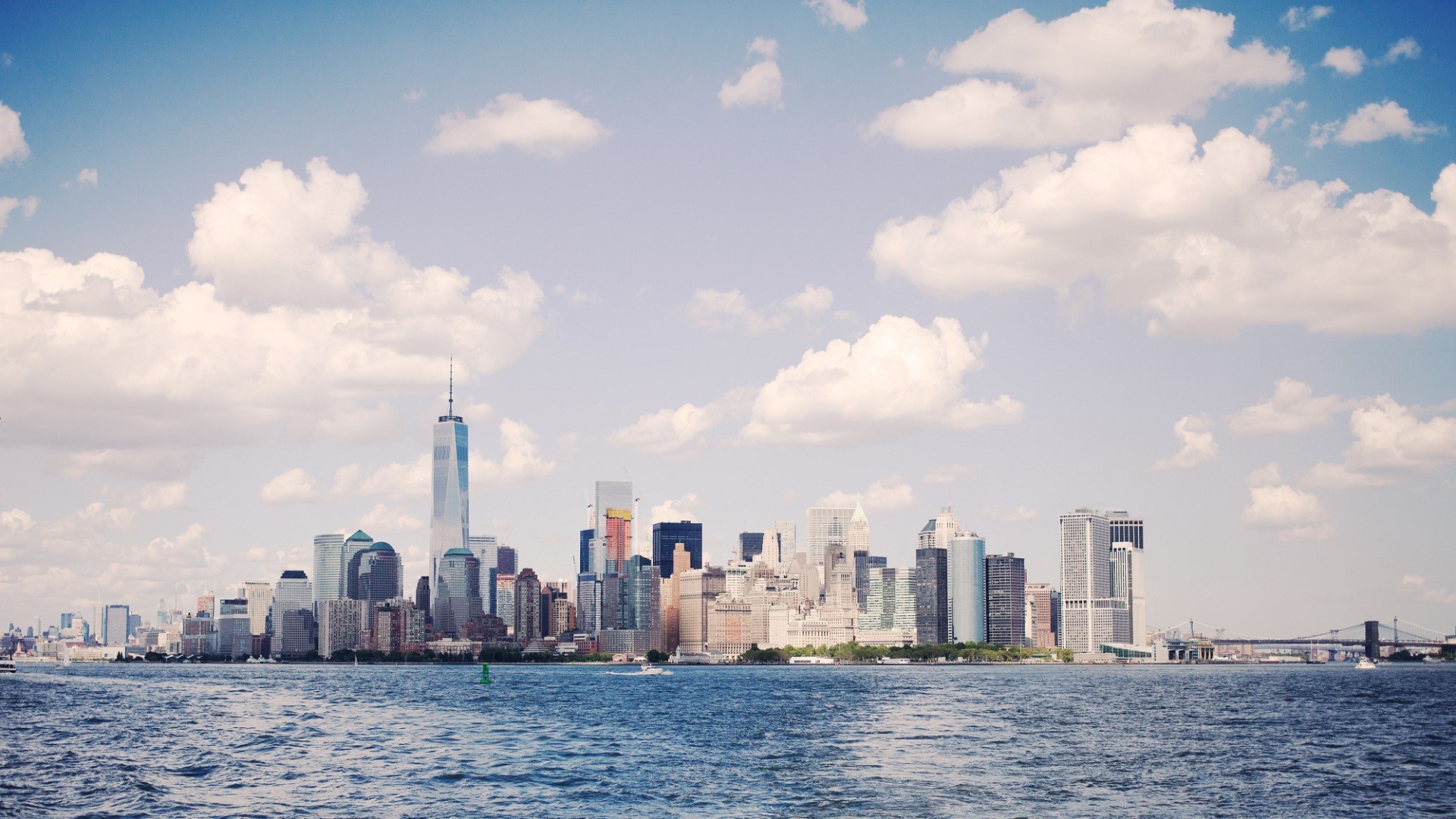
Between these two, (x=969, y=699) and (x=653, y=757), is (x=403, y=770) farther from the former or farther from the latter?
(x=969, y=699)

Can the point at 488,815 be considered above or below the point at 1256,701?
above

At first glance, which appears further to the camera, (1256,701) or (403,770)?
(1256,701)

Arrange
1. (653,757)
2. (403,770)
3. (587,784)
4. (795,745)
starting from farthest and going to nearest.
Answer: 1. (795,745)
2. (653,757)
3. (403,770)
4. (587,784)

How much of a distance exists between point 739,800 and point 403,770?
22.2 meters

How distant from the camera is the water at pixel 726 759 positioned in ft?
199

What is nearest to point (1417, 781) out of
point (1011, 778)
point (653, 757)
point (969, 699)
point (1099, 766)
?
point (1099, 766)

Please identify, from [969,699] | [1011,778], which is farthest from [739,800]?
[969,699]

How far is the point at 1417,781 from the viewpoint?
70.1 meters

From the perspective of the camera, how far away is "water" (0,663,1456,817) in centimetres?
6062

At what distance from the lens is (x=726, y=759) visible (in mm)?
80062

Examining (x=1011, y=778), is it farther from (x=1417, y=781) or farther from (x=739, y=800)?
(x=1417, y=781)

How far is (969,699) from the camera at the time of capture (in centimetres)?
15238

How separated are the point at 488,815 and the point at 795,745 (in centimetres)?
3503

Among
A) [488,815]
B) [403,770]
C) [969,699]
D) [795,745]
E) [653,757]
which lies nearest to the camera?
[488,815]
